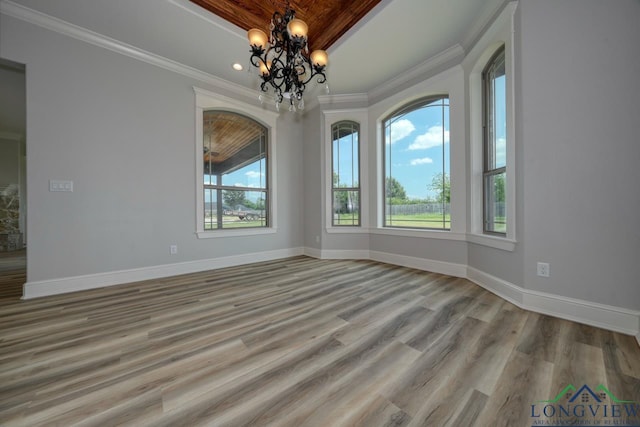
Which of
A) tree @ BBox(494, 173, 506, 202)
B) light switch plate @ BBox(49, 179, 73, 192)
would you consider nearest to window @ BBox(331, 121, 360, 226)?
tree @ BBox(494, 173, 506, 202)

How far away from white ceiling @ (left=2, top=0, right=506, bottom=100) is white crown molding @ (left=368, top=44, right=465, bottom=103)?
2.6 inches

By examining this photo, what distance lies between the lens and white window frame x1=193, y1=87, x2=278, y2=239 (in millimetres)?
3635

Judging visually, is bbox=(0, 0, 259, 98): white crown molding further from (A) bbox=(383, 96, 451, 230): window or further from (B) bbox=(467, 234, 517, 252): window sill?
(B) bbox=(467, 234, 517, 252): window sill

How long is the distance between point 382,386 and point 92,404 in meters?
1.42

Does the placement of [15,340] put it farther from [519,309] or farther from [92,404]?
[519,309]

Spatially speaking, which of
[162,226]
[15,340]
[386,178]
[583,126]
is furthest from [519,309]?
[162,226]

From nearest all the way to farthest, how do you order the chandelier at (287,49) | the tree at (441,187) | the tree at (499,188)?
the chandelier at (287,49)
the tree at (499,188)
the tree at (441,187)

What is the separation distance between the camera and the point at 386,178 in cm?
422

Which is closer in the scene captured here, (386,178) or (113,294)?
(113,294)

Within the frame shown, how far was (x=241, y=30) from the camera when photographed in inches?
115

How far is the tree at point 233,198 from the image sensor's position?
13.4 feet

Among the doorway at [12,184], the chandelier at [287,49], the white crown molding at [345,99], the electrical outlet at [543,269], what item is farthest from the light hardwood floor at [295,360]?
the doorway at [12,184]

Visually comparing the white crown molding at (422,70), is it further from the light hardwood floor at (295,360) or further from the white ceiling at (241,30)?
the light hardwood floor at (295,360)

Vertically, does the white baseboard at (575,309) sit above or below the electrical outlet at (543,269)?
below
